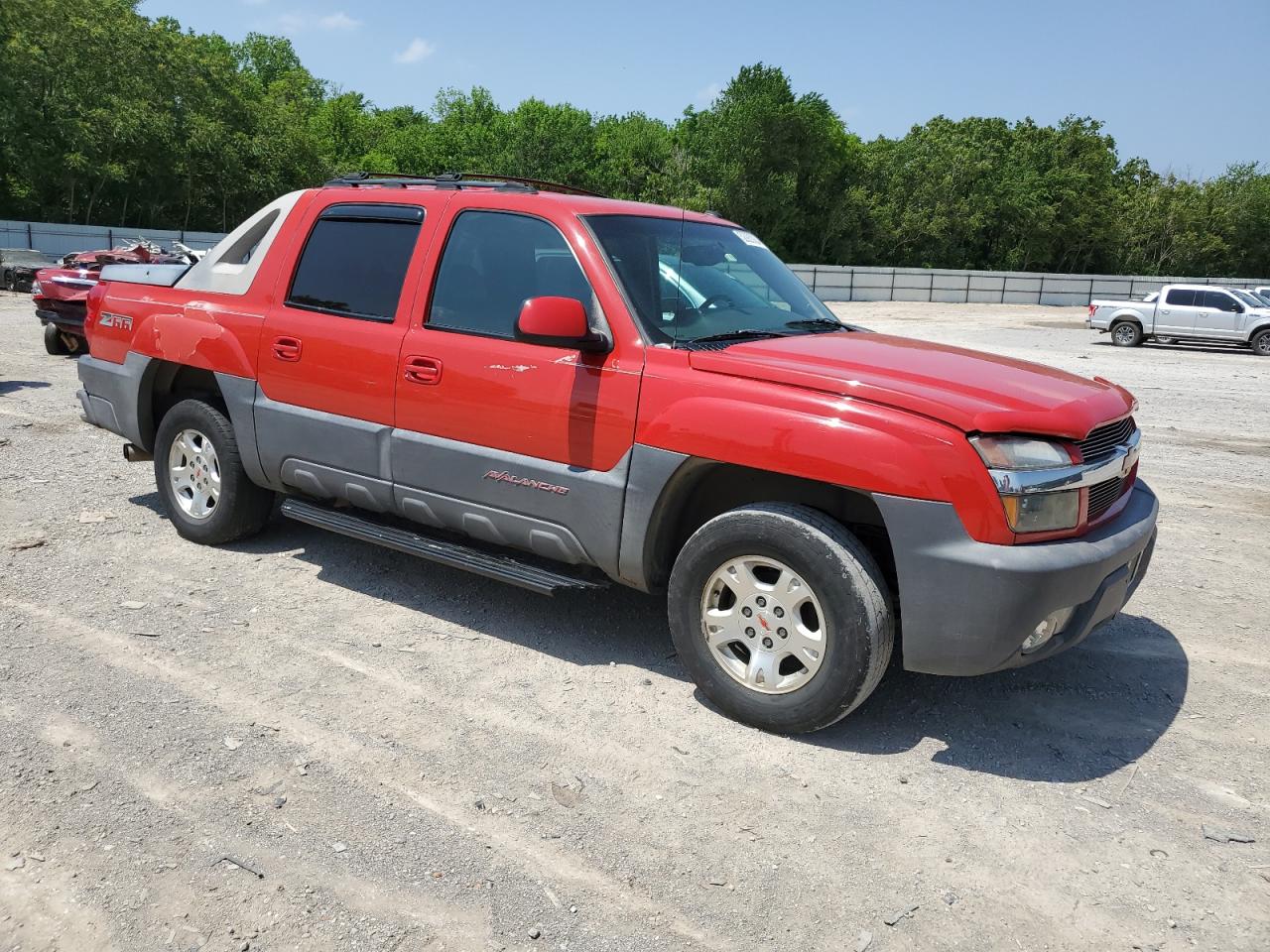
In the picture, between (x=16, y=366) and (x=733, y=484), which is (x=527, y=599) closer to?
(x=733, y=484)

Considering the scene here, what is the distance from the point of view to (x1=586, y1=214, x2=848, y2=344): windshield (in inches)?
168

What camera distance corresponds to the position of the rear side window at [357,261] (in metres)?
4.88

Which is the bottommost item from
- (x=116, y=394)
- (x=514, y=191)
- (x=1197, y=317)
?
(x=116, y=394)

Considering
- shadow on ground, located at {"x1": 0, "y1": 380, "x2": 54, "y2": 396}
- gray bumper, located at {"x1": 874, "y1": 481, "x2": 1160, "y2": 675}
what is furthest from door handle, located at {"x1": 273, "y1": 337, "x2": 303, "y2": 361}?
shadow on ground, located at {"x1": 0, "y1": 380, "x2": 54, "y2": 396}

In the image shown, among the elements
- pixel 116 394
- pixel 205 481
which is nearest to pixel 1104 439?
pixel 205 481

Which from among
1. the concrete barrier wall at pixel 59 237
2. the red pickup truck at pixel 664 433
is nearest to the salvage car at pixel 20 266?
the concrete barrier wall at pixel 59 237

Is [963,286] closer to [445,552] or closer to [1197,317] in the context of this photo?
[1197,317]

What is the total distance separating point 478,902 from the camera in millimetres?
2904

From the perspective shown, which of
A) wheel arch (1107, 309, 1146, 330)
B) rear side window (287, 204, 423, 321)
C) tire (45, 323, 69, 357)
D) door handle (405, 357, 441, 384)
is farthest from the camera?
wheel arch (1107, 309, 1146, 330)

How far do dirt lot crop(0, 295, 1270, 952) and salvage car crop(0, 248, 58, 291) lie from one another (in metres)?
23.3

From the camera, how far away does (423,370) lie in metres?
4.61

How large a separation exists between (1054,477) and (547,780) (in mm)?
2011

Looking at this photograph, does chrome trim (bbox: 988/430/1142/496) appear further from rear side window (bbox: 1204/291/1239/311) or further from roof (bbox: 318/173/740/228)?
rear side window (bbox: 1204/291/1239/311)

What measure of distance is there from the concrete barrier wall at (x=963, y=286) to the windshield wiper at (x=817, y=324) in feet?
122
